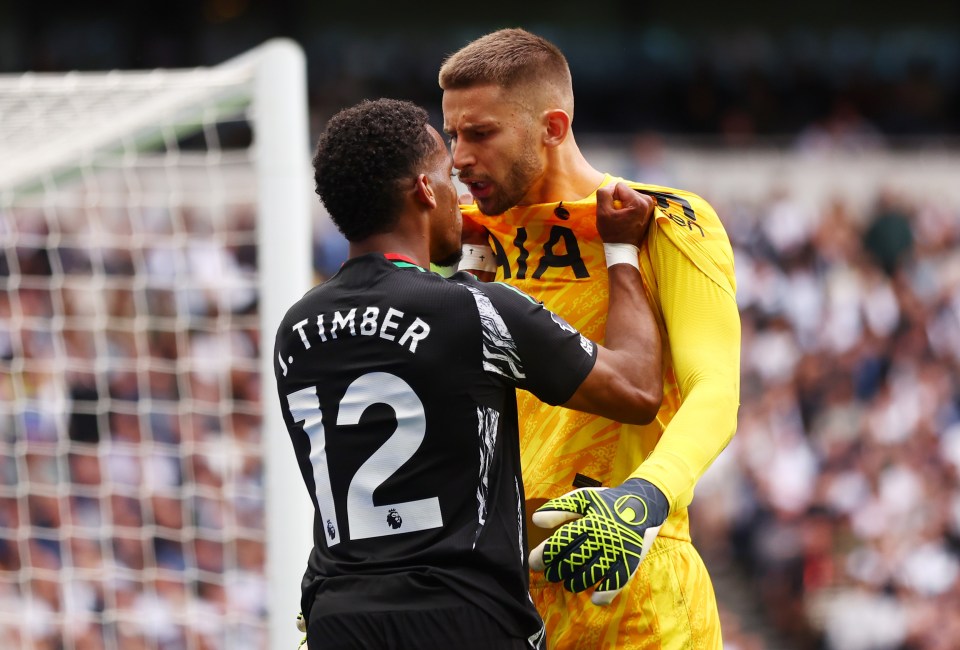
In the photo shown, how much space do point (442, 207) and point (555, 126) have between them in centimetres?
55

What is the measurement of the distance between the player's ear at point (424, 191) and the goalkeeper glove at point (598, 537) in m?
0.77

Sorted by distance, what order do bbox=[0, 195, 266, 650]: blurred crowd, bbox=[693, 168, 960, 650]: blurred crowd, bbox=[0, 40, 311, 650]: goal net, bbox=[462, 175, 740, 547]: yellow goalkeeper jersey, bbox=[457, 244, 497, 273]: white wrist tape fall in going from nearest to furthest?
bbox=[462, 175, 740, 547]: yellow goalkeeper jersey, bbox=[457, 244, 497, 273]: white wrist tape, bbox=[0, 40, 311, 650]: goal net, bbox=[0, 195, 266, 650]: blurred crowd, bbox=[693, 168, 960, 650]: blurred crowd

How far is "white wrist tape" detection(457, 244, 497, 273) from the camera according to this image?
3654 millimetres

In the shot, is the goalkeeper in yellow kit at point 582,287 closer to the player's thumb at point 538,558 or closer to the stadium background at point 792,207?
the player's thumb at point 538,558

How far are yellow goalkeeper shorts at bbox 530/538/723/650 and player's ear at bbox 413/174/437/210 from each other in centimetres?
106

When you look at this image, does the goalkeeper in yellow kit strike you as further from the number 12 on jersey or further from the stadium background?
the stadium background

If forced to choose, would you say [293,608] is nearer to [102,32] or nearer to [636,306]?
[636,306]

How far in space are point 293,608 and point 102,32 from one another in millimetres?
12955

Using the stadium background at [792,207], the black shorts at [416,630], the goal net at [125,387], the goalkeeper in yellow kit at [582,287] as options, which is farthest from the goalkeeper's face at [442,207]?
the stadium background at [792,207]

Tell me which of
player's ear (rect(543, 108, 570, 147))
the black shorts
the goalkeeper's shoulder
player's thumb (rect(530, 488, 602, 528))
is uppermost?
player's ear (rect(543, 108, 570, 147))

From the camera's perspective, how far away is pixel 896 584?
1047 centimetres

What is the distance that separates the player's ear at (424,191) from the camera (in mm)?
3021

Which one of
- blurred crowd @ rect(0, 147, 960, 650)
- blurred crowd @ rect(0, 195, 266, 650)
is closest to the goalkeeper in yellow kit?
blurred crowd @ rect(0, 147, 960, 650)

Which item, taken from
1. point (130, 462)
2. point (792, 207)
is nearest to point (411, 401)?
point (130, 462)
